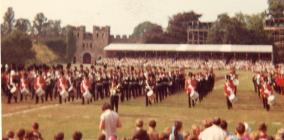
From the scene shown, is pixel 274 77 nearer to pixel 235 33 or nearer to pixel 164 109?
pixel 235 33

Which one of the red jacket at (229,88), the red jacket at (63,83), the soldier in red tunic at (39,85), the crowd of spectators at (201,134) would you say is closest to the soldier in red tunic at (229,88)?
the red jacket at (229,88)

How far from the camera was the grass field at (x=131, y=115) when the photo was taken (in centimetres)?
1299

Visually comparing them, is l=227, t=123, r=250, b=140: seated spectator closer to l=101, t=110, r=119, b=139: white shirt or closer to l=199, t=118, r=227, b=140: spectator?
l=199, t=118, r=227, b=140: spectator

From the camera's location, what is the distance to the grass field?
1299 cm

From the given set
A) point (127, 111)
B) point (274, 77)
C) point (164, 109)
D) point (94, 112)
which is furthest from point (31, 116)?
point (274, 77)

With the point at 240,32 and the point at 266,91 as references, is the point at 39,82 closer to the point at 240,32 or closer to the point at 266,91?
the point at 266,91

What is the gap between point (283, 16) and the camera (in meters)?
19.1

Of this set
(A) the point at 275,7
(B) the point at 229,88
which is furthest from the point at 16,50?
(A) the point at 275,7

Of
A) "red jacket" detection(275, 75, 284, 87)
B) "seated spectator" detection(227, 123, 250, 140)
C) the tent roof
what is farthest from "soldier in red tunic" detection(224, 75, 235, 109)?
"seated spectator" detection(227, 123, 250, 140)

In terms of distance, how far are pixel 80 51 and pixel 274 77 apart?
25.8 feet

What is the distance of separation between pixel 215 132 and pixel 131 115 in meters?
7.92

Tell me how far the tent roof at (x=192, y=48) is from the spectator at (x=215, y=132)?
40.2 feet

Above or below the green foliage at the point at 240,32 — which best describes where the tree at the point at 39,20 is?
above

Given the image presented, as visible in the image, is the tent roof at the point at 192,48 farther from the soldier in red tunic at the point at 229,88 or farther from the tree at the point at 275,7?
the soldier in red tunic at the point at 229,88
